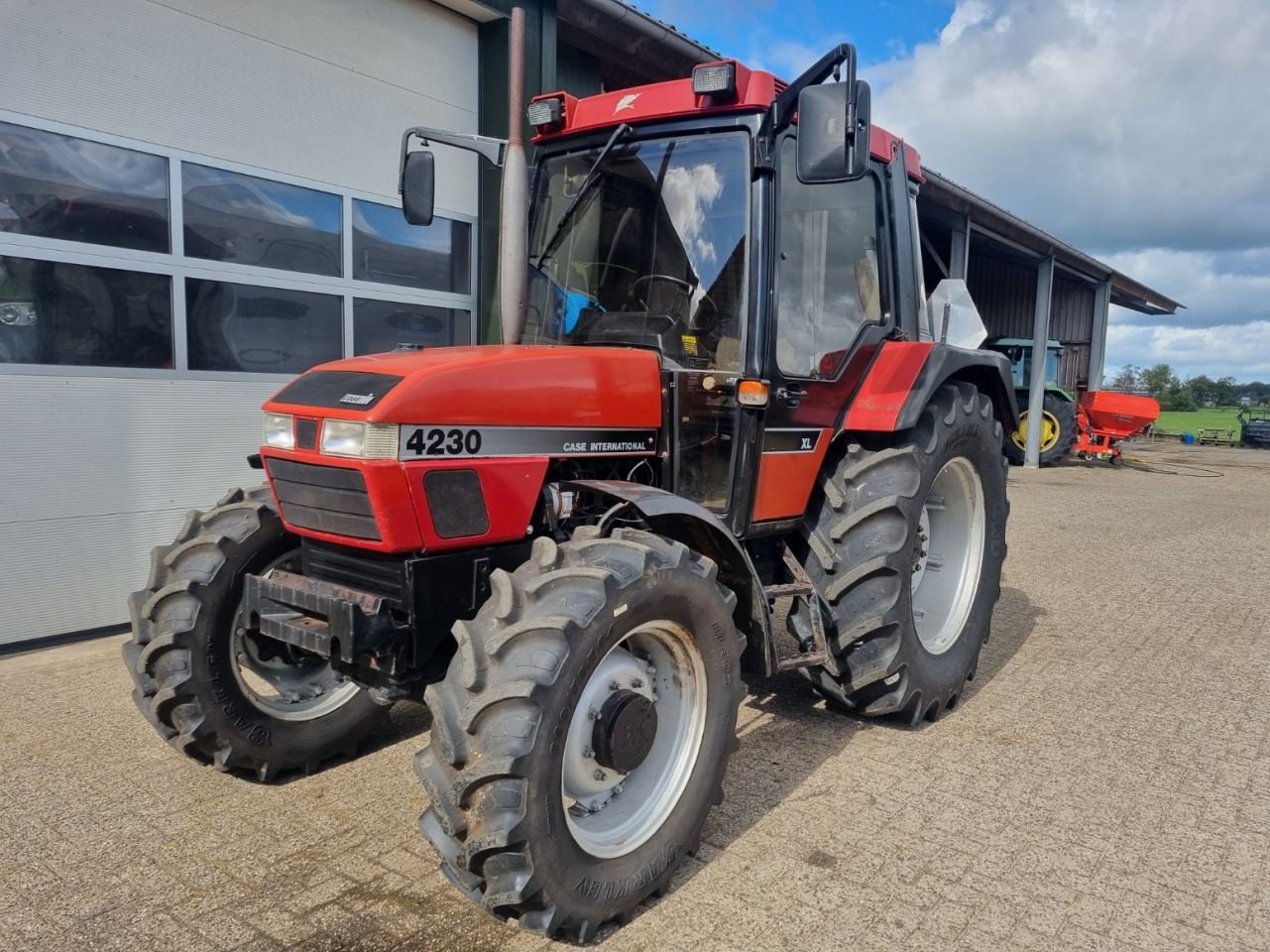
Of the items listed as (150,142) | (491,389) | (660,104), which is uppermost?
(150,142)

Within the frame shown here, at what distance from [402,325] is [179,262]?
1.60 m

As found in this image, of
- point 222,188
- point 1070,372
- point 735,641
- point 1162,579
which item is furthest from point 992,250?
point 735,641

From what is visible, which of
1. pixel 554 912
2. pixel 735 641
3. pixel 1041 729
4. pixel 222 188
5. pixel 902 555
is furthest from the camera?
pixel 222 188

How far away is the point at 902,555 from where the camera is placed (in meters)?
3.34

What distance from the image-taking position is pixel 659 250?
3.19m

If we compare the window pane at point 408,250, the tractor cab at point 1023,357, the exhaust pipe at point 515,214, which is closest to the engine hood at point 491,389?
the exhaust pipe at point 515,214

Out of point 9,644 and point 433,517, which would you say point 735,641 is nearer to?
point 433,517

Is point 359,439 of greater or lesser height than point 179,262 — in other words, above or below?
below

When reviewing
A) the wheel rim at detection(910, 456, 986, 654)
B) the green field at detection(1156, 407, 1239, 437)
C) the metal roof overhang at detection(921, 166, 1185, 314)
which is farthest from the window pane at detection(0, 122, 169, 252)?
the green field at detection(1156, 407, 1239, 437)

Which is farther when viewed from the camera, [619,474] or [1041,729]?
[1041,729]

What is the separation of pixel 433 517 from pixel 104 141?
145 inches

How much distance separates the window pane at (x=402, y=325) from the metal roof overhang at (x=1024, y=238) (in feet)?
16.4

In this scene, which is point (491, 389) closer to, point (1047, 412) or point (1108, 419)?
point (1047, 412)

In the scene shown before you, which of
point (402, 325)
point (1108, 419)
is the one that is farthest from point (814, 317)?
point (1108, 419)
